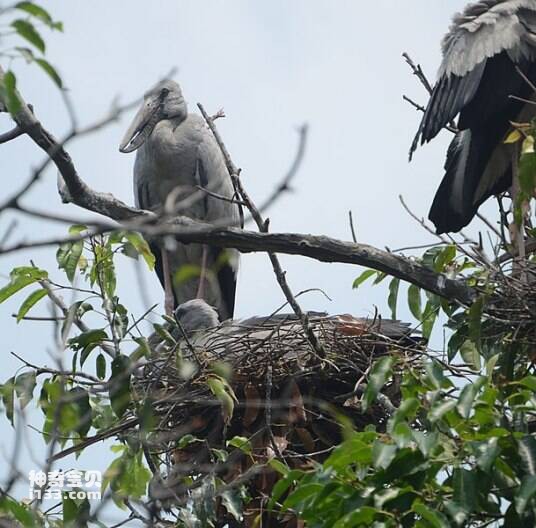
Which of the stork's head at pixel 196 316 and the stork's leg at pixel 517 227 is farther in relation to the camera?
the stork's head at pixel 196 316

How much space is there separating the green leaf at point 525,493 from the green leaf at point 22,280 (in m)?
1.96

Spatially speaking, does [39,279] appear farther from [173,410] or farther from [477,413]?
[477,413]

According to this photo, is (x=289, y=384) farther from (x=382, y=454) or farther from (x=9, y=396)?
(x=382, y=454)

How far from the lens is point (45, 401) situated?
4406 mm

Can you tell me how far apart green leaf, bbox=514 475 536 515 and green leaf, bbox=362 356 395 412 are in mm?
554

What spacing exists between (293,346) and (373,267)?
117 cm

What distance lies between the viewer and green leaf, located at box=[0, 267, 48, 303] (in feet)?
15.0

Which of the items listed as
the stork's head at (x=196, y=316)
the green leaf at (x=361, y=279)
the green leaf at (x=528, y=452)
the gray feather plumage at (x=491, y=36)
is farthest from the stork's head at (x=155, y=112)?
the green leaf at (x=528, y=452)

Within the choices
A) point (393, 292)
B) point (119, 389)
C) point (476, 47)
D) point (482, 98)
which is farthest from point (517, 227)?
point (476, 47)

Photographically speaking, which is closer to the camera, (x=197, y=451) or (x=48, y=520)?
(x=48, y=520)

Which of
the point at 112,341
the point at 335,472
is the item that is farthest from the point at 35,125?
the point at 335,472

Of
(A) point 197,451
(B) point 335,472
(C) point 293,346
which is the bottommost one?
(B) point 335,472

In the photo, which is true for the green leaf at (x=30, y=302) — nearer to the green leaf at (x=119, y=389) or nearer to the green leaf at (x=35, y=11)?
the green leaf at (x=119, y=389)

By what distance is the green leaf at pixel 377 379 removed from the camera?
3.71m
